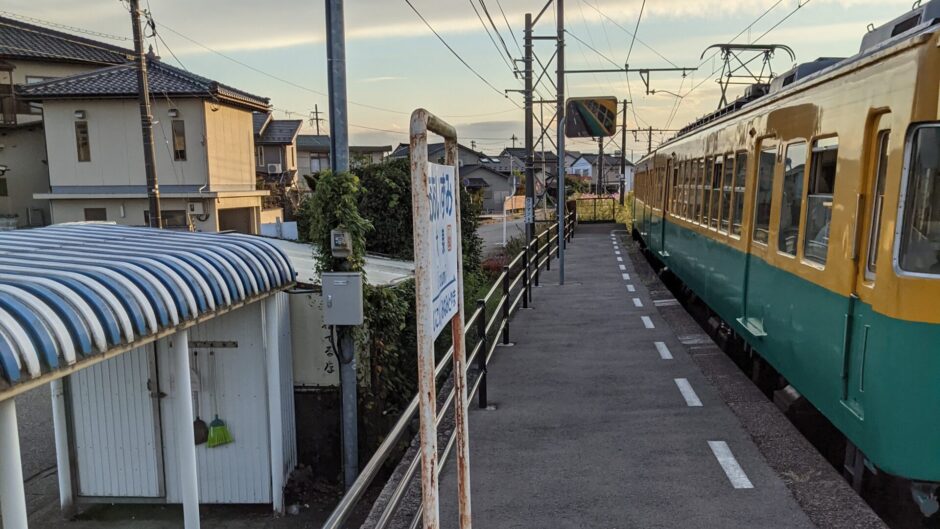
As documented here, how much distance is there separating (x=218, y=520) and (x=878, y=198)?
659 cm

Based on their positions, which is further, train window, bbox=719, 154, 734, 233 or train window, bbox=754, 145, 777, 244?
train window, bbox=719, 154, 734, 233

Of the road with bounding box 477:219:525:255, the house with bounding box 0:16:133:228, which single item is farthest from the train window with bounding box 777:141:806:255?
the house with bounding box 0:16:133:228

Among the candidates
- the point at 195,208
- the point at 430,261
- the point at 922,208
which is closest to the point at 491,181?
the point at 195,208

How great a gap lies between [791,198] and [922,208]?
234cm

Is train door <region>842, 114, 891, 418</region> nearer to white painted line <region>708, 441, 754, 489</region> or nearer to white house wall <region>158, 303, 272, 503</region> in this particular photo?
white painted line <region>708, 441, 754, 489</region>

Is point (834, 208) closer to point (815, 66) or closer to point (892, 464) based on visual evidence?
point (892, 464)

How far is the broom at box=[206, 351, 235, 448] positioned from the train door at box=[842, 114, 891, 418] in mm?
5698

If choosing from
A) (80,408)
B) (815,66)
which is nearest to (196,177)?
(80,408)

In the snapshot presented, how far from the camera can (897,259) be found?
374cm

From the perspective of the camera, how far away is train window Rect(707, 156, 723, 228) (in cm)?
925

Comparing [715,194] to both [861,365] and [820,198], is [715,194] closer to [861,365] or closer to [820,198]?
[820,198]

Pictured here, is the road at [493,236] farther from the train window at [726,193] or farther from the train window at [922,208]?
the train window at [922,208]

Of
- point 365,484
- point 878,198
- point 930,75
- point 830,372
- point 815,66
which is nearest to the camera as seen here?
point 365,484

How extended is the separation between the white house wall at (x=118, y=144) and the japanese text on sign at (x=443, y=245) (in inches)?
900
